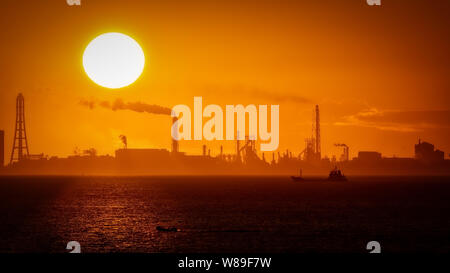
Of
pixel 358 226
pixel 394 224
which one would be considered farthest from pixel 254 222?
pixel 394 224

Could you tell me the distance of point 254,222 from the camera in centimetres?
8356

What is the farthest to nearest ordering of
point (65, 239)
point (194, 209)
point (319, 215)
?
point (194, 209) → point (319, 215) → point (65, 239)

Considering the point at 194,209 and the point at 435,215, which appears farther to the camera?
the point at 194,209

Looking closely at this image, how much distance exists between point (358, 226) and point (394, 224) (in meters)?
6.81

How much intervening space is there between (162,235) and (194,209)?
40341 millimetres

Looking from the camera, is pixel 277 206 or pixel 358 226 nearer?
pixel 358 226
